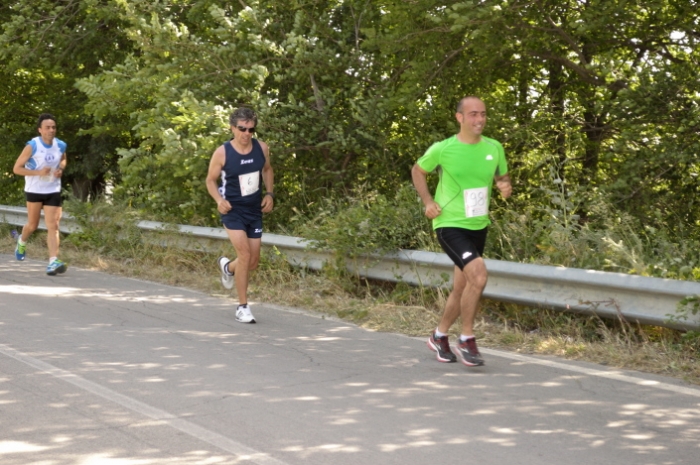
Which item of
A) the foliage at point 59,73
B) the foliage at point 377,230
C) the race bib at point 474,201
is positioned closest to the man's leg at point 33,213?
the foliage at point 59,73

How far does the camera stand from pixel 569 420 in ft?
18.9

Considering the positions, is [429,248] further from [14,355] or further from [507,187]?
[14,355]

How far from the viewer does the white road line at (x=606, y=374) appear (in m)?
6.45

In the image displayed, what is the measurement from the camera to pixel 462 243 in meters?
7.32

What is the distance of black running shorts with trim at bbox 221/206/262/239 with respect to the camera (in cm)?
943

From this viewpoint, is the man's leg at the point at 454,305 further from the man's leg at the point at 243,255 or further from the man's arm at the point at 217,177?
the man's arm at the point at 217,177

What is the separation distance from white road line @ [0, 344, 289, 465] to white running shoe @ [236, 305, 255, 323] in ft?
6.92

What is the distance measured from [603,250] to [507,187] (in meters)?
1.75

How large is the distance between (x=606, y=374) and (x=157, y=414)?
9.59 feet

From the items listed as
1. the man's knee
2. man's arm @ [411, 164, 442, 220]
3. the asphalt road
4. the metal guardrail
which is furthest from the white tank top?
the man's knee

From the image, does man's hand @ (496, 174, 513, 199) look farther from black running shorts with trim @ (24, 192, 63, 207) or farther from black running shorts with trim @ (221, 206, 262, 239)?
black running shorts with trim @ (24, 192, 63, 207)

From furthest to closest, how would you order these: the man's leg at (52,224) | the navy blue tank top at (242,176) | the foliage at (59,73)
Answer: the foliage at (59,73)
the man's leg at (52,224)
the navy blue tank top at (242,176)

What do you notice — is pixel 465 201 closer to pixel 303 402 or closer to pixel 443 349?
pixel 443 349

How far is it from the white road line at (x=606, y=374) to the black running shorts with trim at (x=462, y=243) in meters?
0.78
